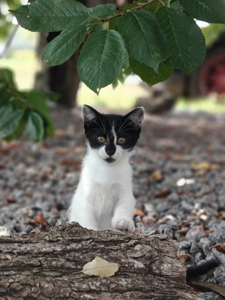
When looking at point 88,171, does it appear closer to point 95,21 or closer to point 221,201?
point 95,21

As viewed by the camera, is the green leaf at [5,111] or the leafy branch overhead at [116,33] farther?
the green leaf at [5,111]

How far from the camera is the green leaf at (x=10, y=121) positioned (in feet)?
Answer: 14.3

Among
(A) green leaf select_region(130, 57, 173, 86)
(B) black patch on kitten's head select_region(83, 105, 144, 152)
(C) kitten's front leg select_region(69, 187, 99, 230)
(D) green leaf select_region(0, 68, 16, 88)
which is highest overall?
(D) green leaf select_region(0, 68, 16, 88)

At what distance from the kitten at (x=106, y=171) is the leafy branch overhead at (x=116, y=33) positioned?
21.8 inches

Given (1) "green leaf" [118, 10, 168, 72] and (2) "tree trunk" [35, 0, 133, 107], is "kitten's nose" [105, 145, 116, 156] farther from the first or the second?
(2) "tree trunk" [35, 0, 133, 107]

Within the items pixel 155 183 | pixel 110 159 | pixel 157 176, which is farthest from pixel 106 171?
pixel 157 176

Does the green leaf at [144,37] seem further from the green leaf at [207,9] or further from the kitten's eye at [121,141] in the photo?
the kitten's eye at [121,141]

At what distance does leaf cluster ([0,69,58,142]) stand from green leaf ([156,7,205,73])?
225 cm

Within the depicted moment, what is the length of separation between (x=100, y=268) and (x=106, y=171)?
0.78m

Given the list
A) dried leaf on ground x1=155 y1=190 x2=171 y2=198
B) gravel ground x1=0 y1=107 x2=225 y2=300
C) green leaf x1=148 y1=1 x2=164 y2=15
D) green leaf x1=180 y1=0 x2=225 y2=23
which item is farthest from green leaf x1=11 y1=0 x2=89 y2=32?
dried leaf on ground x1=155 y1=190 x2=171 y2=198

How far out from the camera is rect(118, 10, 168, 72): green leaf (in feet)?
7.61

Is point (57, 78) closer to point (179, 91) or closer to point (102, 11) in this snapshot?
point (179, 91)

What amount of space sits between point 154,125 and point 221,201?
5.07 metres

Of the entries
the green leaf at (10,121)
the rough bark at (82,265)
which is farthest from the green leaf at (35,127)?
the rough bark at (82,265)
